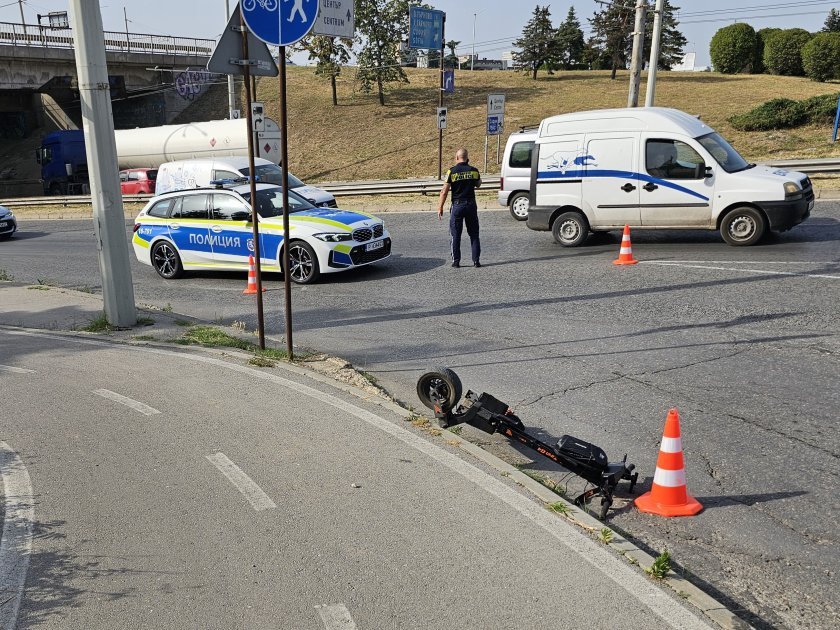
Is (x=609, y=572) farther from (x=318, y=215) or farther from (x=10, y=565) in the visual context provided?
(x=318, y=215)

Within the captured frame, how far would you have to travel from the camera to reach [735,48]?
58.1 m

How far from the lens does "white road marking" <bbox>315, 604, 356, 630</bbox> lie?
11.4 feet

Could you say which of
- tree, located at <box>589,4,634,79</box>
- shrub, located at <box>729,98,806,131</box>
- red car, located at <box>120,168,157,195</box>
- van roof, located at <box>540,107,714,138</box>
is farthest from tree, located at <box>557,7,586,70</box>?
van roof, located at <box>540,107,714,138</box>

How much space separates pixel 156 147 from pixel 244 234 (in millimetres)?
26326

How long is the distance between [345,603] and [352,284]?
29.1ft

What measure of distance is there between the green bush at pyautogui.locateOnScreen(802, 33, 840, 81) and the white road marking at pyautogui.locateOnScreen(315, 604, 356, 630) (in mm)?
53659

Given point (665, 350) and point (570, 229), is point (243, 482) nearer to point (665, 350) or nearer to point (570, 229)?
point (665, 350)

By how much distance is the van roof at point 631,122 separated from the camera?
12703mm

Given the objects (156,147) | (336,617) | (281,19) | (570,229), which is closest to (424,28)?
(156,147)

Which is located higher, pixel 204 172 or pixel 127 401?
pixel 204 172

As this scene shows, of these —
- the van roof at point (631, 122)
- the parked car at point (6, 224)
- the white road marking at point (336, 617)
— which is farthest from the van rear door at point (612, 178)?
the parked car at point (6, 224)

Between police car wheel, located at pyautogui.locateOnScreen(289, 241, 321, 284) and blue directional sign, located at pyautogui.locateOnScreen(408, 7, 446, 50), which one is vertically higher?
blue directional sign, located at pyautogui.locateOnScreen(408, 7, 446, 50)

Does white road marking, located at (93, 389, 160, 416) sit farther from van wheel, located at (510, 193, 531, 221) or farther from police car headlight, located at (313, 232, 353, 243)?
van wheel, located at (510, 193, 531, 221)

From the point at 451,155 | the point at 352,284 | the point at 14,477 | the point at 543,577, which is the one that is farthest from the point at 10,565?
the point at 451,155
